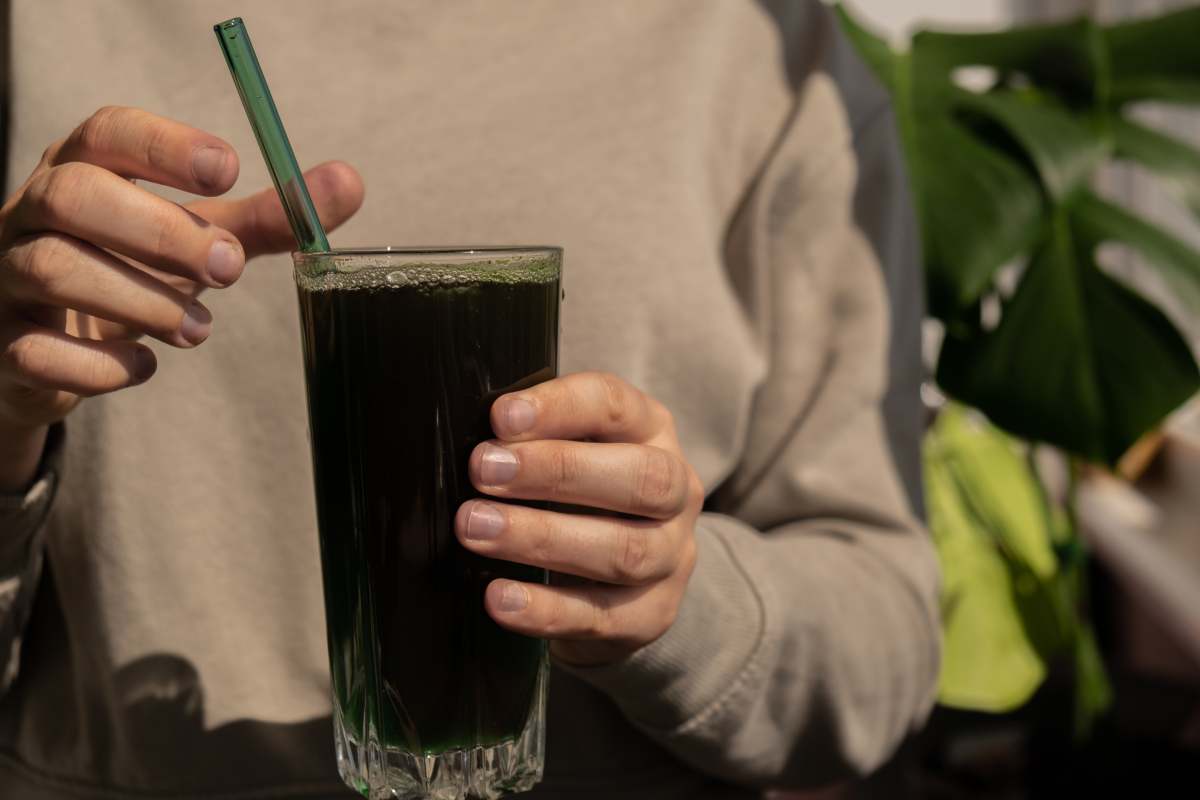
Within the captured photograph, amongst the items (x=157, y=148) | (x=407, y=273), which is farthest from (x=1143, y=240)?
(x=157, y=148)

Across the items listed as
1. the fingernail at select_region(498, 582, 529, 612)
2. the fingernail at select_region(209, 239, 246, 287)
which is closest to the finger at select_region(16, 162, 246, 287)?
the fingernail at select_region(209, 239, 246, 287)

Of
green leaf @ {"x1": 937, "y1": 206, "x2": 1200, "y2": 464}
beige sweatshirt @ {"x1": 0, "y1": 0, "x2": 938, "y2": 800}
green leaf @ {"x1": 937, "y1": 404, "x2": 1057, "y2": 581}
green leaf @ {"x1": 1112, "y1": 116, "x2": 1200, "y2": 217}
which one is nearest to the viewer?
beige sweatshirt @ {"x1": 0, "y1": 0, "x2": 938, "y2": 800}

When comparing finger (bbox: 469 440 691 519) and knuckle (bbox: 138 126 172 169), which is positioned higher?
knuckle (bbox: 138 126 172 169)

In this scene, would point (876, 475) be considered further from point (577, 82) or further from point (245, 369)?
point (245, 369)

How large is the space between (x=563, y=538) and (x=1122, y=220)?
3.35 feet

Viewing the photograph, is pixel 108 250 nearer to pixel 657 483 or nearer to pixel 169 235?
pixel 169 235

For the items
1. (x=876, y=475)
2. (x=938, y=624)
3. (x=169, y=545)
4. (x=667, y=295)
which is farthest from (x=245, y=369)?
(x=938, y=624)

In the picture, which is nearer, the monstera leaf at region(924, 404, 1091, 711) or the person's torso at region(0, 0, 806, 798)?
the person's torso at region(0, 0, 806, 798)

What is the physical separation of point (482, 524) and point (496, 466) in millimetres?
33

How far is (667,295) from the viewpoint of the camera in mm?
982

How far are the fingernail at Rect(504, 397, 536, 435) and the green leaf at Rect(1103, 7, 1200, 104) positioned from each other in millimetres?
1203

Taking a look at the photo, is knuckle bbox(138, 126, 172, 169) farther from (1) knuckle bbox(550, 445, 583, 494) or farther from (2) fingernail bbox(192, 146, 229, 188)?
(1) knuckle bbox(550, 445, 583, 494)

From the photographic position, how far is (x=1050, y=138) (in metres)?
1.32

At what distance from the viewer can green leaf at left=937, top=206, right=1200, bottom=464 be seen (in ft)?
4.01
